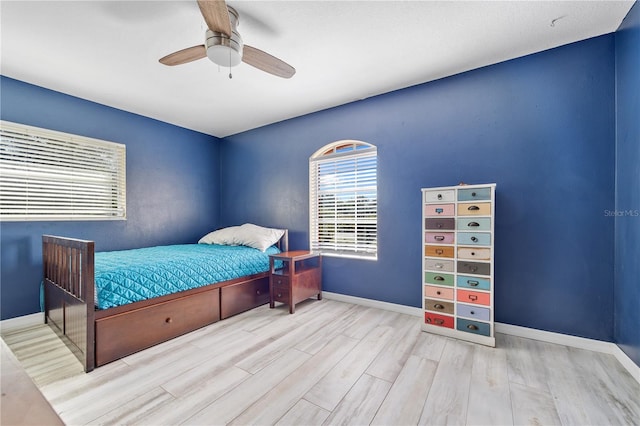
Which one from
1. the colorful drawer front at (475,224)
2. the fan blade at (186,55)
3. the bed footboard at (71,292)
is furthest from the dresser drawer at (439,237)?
the bed footboard at (71,292)

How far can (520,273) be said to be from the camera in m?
2.42

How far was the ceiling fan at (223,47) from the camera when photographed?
1542 mm

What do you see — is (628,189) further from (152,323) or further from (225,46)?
(152,323)

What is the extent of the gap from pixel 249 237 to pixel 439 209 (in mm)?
2307

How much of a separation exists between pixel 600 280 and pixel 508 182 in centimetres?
100

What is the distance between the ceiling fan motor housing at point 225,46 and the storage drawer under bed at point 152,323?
6.55 ft

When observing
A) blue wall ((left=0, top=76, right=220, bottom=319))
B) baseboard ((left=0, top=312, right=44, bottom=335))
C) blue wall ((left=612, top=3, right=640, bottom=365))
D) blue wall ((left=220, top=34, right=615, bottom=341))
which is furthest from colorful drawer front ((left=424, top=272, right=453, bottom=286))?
→ baseboard ((left=0, top=312, right=44, bottom=335))

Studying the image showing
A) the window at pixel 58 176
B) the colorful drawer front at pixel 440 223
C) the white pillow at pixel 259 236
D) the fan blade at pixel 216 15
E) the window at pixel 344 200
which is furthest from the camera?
the white pillow at pixel 259 236

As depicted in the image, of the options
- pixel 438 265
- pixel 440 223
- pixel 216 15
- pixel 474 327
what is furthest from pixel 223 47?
pixel 474 327

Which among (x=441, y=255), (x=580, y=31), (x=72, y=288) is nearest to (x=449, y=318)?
(x=441, y=255)

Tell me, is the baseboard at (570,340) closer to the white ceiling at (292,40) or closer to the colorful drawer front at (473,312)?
the colorful drawer front at (473,312)

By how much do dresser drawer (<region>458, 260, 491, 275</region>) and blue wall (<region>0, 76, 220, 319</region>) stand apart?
3.75 metres

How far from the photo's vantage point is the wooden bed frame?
6.37 ft

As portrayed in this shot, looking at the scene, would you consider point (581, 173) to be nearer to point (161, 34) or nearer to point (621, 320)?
point (621, 320)
